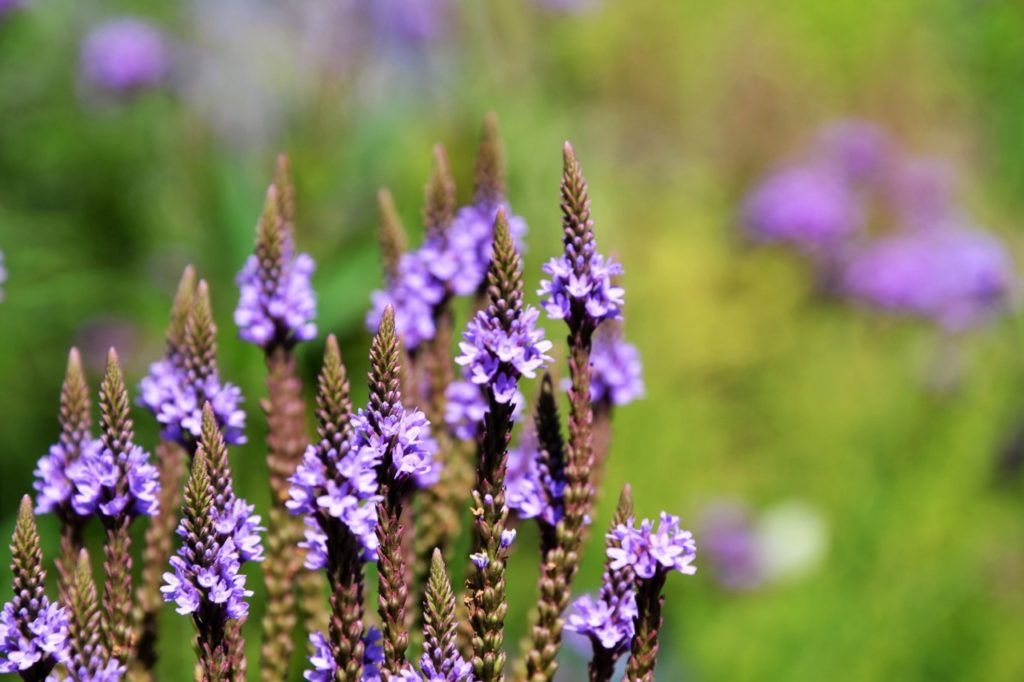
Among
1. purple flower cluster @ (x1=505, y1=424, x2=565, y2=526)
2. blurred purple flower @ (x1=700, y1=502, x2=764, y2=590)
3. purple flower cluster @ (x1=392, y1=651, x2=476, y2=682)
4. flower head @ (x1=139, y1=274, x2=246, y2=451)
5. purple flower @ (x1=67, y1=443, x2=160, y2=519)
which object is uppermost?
blurred purple flower @ (x1=700, y1=502, x2=764, y2=590)

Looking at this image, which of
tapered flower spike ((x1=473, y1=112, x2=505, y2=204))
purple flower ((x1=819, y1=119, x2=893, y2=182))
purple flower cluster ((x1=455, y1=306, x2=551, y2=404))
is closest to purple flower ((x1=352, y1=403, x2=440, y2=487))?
purple flower cluster ((x1=455, y1=306, x2=551, y2=404))

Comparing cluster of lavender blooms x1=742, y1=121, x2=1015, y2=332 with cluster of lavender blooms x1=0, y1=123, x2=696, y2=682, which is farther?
cluster of lavender blooms x1=742, y1=121, x2=1015, y2=332

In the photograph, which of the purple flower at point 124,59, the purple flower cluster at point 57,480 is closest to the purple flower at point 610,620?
the purple flower cluster at point 57,480

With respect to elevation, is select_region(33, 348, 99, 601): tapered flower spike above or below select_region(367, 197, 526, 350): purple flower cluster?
below

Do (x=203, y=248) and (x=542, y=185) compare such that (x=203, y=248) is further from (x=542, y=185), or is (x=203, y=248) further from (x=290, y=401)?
(x=290, y=401)

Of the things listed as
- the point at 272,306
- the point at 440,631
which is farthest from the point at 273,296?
the point at 440,631

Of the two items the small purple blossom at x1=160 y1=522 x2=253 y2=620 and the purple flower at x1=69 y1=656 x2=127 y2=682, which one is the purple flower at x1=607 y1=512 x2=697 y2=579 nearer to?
the small purple blossom at x1=160 y1=522 x2=253 y2=620

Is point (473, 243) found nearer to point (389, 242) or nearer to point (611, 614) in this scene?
point (389, 242)
